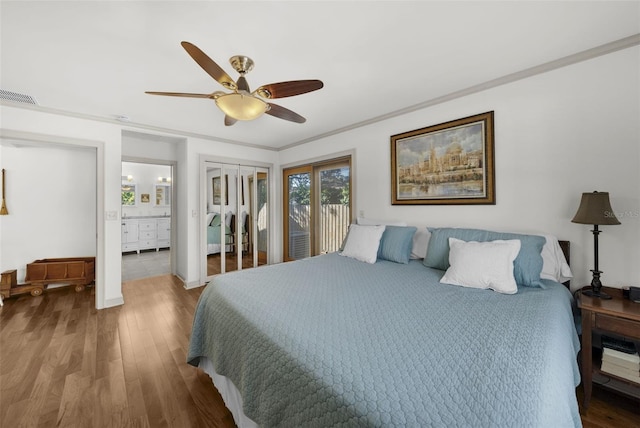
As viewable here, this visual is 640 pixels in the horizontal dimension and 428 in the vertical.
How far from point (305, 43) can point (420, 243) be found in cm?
221


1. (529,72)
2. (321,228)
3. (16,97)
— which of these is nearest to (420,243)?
(529,72)

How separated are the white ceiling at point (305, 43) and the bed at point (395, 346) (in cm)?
145

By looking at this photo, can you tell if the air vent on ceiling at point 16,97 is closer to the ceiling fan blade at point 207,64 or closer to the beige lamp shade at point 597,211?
the ceiling fan blade at point 207,64

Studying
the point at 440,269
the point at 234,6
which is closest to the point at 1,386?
the point at 234,6

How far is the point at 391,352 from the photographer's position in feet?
3.26

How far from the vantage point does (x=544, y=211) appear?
212 centimetres

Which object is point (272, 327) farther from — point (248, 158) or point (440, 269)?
point (248, 158)

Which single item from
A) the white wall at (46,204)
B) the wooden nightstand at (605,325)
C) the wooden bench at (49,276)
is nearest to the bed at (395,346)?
the wooden nightstand at (605,325)

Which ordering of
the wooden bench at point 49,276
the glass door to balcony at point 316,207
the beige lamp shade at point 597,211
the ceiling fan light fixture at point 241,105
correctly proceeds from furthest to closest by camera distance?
the glass door to balcony at point 316,207, the wooden bench at point 49,276, the ceiling fan light fixture at point 241,105, the beige lamp shade at point 597,211

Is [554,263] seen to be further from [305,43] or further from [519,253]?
[305,43]

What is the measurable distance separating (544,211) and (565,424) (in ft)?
6.03

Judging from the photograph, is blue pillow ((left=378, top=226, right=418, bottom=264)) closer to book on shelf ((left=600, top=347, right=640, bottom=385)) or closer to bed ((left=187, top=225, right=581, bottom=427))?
bed ((left=187, top=225, right=581, bottom=427))

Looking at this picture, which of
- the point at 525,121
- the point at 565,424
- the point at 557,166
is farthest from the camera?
the point at 525,121

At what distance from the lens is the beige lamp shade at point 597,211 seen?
165cm
